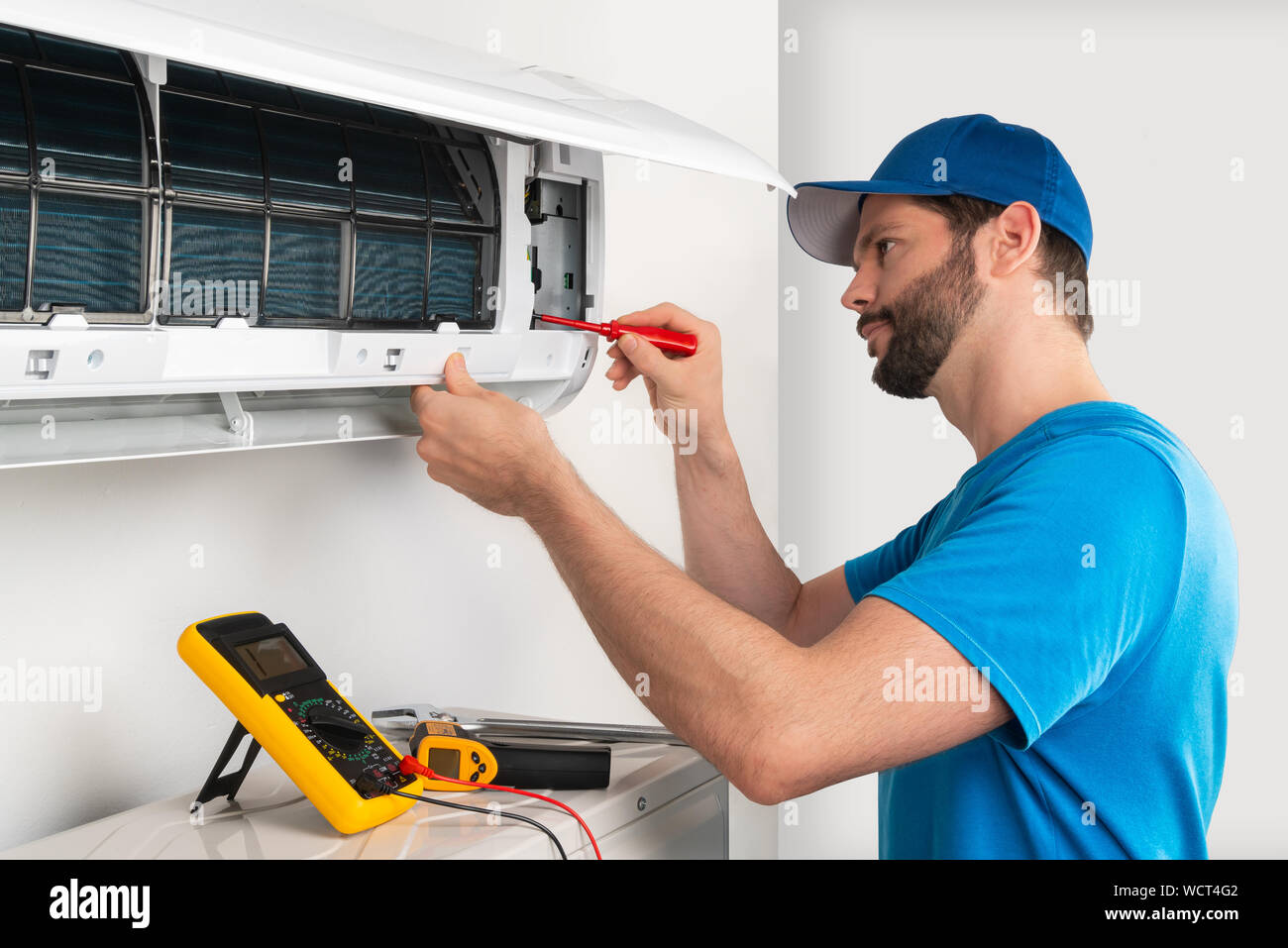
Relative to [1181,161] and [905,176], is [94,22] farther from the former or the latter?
[1181,161]

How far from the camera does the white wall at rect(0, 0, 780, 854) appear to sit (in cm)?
116

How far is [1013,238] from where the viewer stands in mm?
1250

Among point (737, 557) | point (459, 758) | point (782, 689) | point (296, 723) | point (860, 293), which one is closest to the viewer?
point (782, 689)

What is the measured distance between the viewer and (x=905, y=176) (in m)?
1.33

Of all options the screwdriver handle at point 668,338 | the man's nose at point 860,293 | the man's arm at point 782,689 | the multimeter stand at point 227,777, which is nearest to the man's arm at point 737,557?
the screwdriver handle at point 668,338

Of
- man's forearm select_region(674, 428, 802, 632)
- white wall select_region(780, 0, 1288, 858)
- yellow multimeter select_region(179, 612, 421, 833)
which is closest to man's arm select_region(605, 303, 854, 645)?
man's forearm select_region(674, 428, 802, 632)

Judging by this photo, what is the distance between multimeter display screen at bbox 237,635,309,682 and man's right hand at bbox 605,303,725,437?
538mm

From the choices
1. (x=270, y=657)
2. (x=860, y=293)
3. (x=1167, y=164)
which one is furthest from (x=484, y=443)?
(x=1167, y=164)

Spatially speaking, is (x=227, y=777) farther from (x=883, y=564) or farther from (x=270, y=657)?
(x=883, y=564)

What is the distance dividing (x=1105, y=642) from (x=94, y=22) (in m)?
0.87

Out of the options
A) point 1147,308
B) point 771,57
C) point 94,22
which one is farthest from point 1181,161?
→ point 94,22

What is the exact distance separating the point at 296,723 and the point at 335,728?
0.14ft

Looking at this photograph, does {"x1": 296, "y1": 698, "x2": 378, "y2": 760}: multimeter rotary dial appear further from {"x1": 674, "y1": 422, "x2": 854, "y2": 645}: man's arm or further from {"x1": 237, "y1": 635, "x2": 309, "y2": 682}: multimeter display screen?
{"x1": 674, "y1": 422, "x2": 854, "y2": 645}: man's arm

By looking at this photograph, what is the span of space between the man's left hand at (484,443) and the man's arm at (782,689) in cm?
18
